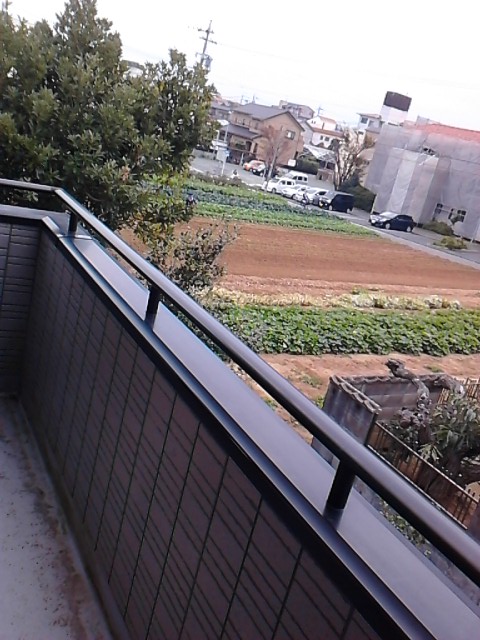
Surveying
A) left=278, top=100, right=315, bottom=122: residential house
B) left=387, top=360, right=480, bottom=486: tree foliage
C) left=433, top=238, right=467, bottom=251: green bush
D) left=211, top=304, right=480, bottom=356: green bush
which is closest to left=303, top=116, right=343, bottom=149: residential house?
left=278, top=100, right=315, bottom=122: residential house

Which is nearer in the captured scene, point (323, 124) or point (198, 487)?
point (198, 487)

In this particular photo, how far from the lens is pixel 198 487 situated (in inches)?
35.2

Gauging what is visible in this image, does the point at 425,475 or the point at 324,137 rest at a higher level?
the point at 324,137

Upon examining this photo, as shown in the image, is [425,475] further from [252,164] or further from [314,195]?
[252,164]

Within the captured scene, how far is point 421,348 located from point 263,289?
7.46 feet

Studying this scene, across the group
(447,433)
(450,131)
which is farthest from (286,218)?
(447,433)

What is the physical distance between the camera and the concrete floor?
3.81ft

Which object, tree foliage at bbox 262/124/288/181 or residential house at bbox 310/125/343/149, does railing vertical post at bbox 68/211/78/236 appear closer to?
tree foliage at bbox 262/124/288/181

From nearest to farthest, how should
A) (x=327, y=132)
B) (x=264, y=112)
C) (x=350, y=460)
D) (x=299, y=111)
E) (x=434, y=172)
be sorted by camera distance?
1. (x=350, y=460)
2. (x=434, y=172)
3. (x=299, y=111)
4. (x=264, y=112)
5. (x=327, y=132)

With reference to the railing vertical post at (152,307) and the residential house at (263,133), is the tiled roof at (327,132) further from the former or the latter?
the railing vertical post at (152,307)

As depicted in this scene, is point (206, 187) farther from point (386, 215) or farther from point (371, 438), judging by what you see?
point (371, 438)

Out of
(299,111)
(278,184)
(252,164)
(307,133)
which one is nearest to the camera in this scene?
(278,184)

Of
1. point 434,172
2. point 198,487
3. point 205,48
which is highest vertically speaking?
point 434,172

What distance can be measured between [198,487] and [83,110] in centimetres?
294
